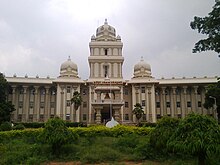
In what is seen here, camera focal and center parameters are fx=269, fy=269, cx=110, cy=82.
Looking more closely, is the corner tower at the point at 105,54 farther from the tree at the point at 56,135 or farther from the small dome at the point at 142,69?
the tree at the point at 56,135

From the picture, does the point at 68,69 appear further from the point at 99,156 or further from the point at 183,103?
the point at 99,156

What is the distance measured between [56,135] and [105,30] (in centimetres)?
3952

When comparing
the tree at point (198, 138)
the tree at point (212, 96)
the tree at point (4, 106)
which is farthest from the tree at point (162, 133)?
the tree at point (4, 106)

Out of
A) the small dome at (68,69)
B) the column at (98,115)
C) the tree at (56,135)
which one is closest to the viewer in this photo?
the tree at (56,135)

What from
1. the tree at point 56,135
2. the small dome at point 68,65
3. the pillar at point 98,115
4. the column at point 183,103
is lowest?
the tree at point 56,135

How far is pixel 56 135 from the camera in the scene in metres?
15.9

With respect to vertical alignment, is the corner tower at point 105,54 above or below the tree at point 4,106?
above

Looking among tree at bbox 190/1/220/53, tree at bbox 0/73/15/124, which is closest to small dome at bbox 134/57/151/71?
tree at bbox 0/73/15/124

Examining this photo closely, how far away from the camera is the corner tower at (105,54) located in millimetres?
49438

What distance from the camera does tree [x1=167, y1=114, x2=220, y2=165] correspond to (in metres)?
11.4

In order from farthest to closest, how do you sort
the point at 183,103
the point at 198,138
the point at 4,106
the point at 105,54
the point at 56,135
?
the point at 105,54 < the point at 183,103 < the point at 4,106 < the point at 56,135 < the point at 198,138

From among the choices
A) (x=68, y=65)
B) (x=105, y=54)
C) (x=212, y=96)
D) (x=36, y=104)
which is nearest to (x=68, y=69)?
(x=68, y=65)

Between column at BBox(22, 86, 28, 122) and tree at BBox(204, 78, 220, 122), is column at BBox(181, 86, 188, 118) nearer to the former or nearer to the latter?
tree at BBox(204, 78, 220, 122)

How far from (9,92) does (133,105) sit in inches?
872
